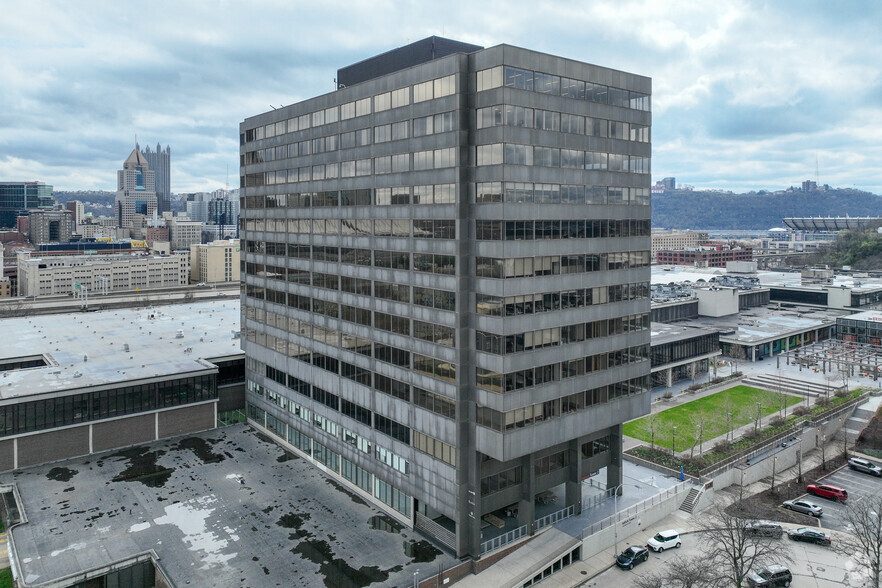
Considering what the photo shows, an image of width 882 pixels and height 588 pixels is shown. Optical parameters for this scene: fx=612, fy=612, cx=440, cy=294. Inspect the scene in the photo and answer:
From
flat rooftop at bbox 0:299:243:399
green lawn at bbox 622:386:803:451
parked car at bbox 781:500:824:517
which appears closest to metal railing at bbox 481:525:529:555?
green lawn at bbox 622:386:803:451

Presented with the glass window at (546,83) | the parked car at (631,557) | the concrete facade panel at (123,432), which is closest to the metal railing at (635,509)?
the parked car at (631,557)

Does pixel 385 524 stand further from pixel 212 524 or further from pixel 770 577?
pixel 770 577

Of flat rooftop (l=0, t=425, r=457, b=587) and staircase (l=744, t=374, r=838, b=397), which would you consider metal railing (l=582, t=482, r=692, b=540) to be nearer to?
flat rooftop (l=0, t=425, r=457, b=587)

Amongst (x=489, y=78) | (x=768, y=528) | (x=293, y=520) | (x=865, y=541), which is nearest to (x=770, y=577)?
(x=768, y=528)

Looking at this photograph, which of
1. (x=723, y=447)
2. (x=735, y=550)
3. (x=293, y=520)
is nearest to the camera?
(x=735, y=550)

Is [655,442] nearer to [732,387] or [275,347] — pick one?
[732,387]

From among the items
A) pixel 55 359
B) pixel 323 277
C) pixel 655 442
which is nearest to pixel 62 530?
pixel 323 277
